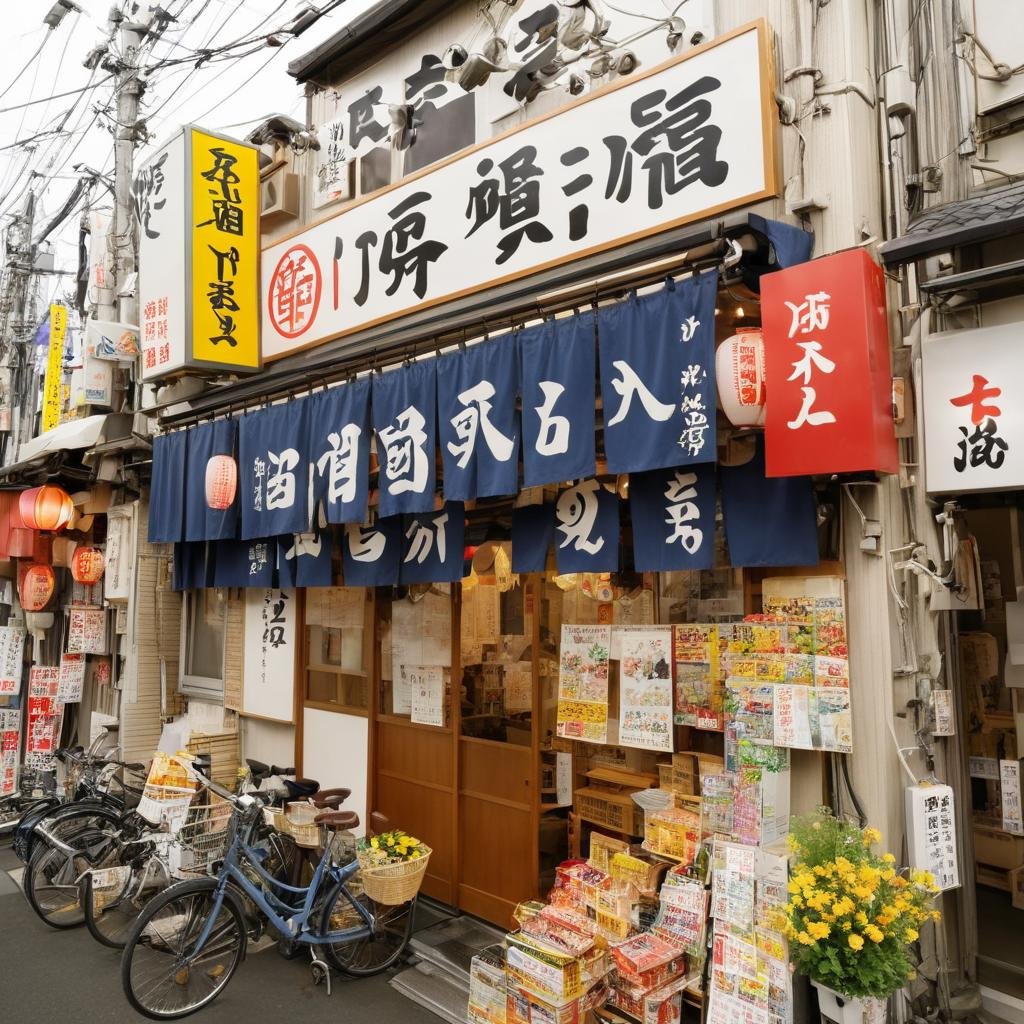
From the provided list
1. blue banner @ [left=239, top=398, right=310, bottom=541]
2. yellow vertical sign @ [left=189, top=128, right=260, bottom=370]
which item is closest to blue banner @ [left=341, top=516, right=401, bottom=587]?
blue banner @ [left=239, top=398, right=310, bottom=541]

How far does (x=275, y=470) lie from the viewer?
370 inches

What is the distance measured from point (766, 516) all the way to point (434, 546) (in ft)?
11.9

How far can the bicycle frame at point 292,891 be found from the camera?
7.38 meters

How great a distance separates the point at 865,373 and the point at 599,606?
3.59 m

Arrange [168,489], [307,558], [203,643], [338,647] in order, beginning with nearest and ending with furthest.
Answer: [307,558] → [338,647] → [168,489] → [203,643]

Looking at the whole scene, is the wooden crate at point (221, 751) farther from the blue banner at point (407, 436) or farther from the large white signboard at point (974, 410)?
the large white signboard at point (974, 410)

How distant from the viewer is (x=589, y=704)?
23.5 feet

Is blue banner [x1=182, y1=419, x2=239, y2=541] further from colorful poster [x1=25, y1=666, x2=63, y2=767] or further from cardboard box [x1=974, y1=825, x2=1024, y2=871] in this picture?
cardboard box [x1=974, y1=825, x2=1024, y2=871]

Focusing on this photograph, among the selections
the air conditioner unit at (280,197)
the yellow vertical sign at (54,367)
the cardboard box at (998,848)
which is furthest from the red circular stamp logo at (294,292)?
the yellow vertical sign at (54,367)

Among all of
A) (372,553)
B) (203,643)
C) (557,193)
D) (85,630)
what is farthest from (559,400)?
(85,630)

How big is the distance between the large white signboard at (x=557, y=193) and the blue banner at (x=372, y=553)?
7.91 ft

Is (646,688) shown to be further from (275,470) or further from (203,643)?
(203,643)

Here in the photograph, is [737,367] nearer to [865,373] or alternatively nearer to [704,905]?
[865,373]

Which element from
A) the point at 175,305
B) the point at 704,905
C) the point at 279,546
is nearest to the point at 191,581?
the point at 279,546
